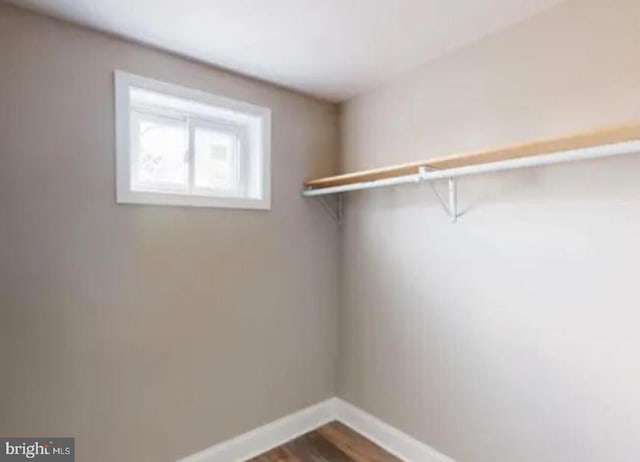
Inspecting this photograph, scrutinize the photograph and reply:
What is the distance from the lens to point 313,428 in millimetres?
2482

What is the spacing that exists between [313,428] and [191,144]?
1.92 meters

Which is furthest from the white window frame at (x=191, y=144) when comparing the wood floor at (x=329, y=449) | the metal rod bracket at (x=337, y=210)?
the wood floor at (x=329, y=449)

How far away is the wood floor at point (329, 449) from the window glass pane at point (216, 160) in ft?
5.11

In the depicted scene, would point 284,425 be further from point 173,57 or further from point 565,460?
point 173,57

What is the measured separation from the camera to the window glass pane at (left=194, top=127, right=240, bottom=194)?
85.4 inches

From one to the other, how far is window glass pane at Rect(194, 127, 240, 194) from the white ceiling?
386 mm

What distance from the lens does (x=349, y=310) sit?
2576 millimetres

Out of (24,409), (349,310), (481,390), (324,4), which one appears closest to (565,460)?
(481,390)

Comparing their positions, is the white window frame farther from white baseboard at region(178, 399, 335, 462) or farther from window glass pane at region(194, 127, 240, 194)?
white baseboard at region(178, 399, 335, 462)

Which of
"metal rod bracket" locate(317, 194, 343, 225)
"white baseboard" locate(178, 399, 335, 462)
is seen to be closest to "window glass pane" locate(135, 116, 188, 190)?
"metal rod bracket" locate(317, 194, 343, 225)

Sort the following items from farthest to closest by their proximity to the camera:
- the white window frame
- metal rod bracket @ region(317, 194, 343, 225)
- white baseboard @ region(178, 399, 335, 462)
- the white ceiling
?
metal rod bracket @ region(317, 194, 343, 225) → white baseboard @ region(178, 399, 335, 462) → the white window frame → the white ceiling

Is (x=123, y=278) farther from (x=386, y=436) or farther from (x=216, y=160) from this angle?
(x=386, y=436)

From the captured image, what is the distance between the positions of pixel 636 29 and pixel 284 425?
8.38 ft

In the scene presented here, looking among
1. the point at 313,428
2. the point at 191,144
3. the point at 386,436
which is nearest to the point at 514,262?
the point at 386,436
